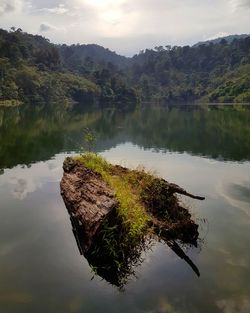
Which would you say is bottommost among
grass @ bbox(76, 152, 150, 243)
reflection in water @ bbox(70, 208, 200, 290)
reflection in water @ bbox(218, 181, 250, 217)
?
reflection in water @ bbox(218, 181, 250, 217)

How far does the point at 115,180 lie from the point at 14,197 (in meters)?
7.37

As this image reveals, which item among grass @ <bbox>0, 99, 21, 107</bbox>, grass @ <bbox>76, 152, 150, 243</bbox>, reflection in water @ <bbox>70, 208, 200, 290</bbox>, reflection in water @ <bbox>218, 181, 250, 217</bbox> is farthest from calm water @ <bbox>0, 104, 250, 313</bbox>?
grass @ <bbox>0, 99, 21, 107</bbox>

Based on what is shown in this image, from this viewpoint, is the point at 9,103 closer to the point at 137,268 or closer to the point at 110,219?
the point at 110,219

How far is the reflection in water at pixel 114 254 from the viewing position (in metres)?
15.2

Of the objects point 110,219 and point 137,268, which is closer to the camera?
point 137,268

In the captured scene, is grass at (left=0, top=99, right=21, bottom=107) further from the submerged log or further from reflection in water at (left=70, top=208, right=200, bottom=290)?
reflection in water at (left=70, top=208, right=200, bottom=290)

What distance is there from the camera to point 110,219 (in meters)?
16.5

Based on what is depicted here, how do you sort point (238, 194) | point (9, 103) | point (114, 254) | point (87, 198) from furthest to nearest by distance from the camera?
point (9, 103)
point (238, 194)
point (87, 198)
point (114, 254)

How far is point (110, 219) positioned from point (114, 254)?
4.77 ft

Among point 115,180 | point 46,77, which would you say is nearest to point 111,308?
point 115,180

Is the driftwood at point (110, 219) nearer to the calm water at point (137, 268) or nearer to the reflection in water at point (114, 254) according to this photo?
the reflection in water at point (114, 254)

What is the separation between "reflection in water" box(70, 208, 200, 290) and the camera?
15234 millimetres

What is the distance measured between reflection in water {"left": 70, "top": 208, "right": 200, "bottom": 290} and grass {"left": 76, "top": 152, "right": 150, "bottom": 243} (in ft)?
1.38

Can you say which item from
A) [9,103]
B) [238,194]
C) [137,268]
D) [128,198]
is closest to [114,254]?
[137,268]
